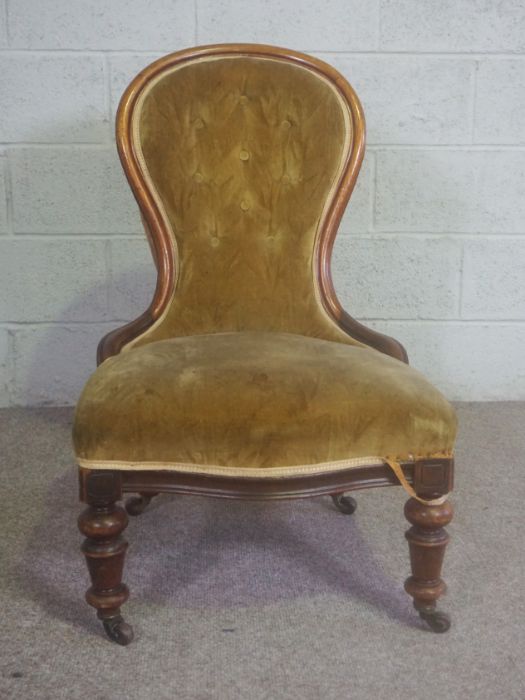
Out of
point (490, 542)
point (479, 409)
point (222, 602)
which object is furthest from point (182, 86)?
point (479, 409)

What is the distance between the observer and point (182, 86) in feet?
4.89

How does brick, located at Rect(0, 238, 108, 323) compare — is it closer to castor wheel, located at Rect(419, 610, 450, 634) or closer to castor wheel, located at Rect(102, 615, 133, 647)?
castor wheel, located at Rect(102, 615, 133, 647)

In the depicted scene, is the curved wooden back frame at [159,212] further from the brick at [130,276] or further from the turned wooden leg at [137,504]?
the brick at [130,276]

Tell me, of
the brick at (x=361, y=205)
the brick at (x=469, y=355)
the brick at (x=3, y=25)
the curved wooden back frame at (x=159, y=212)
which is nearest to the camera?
the curved wooden back frame at (x=159, y=212)

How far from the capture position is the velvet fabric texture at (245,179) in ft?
4.88

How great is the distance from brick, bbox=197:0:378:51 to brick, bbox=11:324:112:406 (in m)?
0.87

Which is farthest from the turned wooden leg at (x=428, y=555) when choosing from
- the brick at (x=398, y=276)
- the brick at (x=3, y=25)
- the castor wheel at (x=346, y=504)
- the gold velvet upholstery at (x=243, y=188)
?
the brick at (x=3, y=25)

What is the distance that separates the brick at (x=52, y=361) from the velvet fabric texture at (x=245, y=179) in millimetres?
829

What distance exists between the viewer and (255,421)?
107 cm

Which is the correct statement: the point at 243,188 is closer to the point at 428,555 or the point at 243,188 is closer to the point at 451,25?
the point at 428,555

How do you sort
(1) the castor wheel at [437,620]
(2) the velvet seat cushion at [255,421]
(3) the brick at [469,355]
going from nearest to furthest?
(2) the velvet seat cushion at [255,421], (1) the castor wheel at [437,620], (3) the brick at [469,355]

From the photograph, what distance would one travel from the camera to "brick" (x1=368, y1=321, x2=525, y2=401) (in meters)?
2.29

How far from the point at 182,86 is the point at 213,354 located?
0.57 m

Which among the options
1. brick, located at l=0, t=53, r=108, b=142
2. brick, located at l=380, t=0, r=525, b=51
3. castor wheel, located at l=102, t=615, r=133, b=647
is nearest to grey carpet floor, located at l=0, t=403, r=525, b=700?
castor wheel, located at l=102, t=615, r=133, b=647
